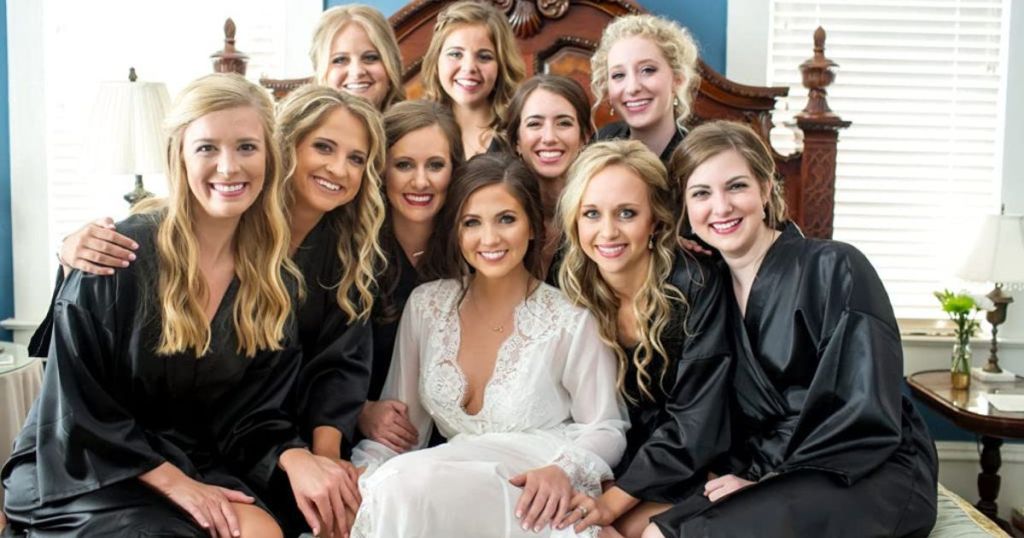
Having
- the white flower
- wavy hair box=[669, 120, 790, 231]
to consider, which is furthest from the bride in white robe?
the white flower

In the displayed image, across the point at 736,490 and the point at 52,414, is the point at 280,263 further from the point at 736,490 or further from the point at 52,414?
the point at 736,490

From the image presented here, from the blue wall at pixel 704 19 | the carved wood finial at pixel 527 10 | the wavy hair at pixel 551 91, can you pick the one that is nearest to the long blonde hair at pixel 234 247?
the wavy hair at pixel 551 91

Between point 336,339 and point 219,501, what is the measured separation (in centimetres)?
54

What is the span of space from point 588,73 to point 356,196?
154cm

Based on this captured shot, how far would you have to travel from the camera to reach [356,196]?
265 cm

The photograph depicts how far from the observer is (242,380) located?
7.92 ft

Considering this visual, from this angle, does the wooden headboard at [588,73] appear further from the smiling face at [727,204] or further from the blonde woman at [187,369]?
the blonde woman at [187,369]

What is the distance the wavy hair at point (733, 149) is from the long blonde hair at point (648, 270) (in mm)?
57

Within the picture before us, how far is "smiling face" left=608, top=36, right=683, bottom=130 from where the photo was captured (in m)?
3.05

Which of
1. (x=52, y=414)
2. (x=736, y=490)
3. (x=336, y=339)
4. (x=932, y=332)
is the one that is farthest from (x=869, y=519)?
(x=932, y=332)

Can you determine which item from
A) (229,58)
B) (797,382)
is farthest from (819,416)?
(229,58)

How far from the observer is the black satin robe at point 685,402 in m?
2.42

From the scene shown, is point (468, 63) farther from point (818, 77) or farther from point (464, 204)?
point (818, 77)

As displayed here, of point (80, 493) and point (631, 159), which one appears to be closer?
point (80, 493)
